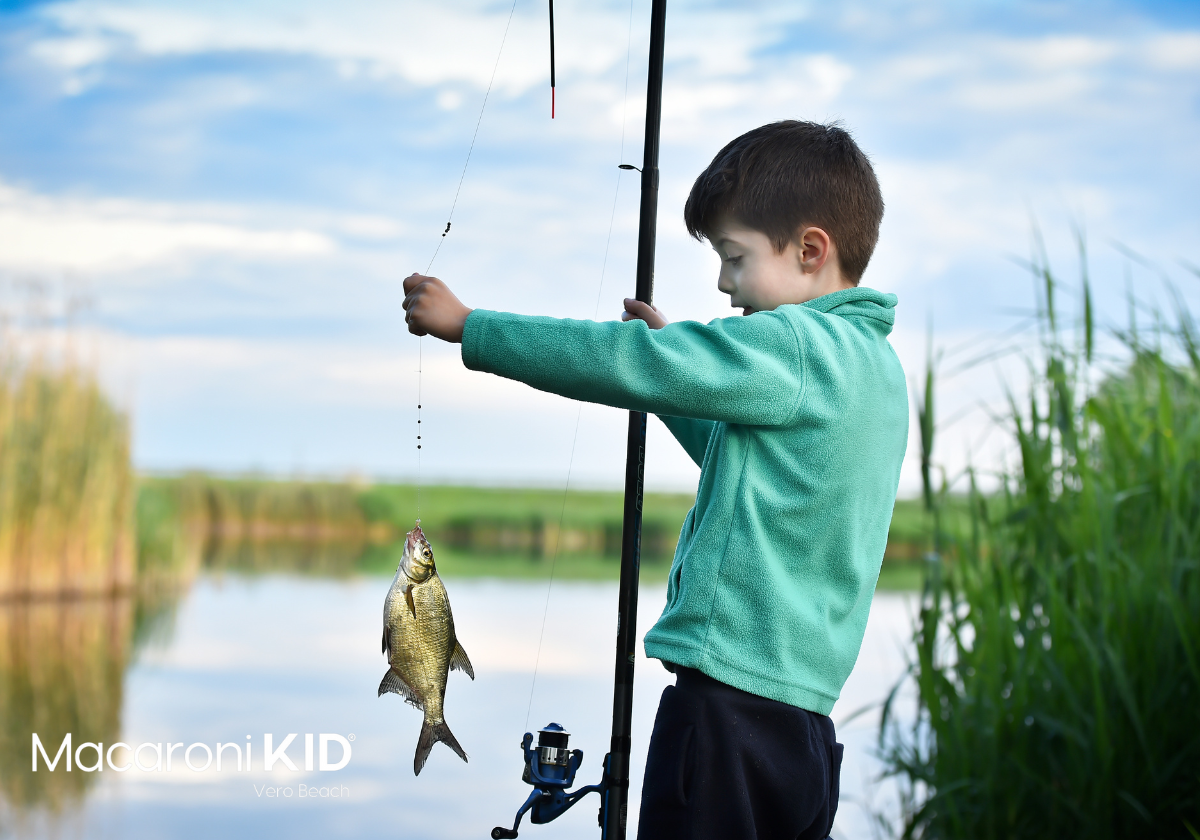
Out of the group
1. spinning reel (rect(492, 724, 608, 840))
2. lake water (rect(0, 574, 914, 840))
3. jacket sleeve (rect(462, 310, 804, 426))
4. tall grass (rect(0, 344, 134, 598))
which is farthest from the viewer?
tall grass (rect(0, 344, 134, 598))

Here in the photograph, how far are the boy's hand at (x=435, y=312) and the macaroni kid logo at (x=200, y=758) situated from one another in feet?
18.1

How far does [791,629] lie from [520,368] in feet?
1.56

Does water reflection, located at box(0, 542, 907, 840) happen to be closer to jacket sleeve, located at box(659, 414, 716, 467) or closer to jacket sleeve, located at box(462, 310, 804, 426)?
jacket sleeve, located at box(659, 414, 716, 467)

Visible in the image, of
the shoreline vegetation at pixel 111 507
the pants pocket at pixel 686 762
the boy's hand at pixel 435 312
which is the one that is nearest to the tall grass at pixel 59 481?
the shoreline vegetation at pixel 111 507

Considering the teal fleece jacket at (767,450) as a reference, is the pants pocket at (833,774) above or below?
below

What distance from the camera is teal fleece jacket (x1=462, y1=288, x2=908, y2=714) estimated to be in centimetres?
124

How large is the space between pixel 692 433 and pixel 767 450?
1.33 ft

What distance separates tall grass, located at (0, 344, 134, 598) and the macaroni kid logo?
185 centimetres

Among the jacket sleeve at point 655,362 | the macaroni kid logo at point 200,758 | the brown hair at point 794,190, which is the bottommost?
the macaroni kid logo at point 200,758

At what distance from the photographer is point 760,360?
1.26 meters

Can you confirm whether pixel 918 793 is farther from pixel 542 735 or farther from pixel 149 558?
pixel 149 558

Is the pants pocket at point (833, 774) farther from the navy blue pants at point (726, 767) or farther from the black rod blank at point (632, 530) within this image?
the black rod blank at point (632, 530)

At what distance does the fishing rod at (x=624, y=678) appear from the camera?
60.5 inches

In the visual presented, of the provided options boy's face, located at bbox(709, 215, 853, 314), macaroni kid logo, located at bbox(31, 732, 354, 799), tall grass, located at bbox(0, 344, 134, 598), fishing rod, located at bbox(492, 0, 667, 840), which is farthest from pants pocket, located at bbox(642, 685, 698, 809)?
tall grass, located at bbox(0, 344, 134, 598)
